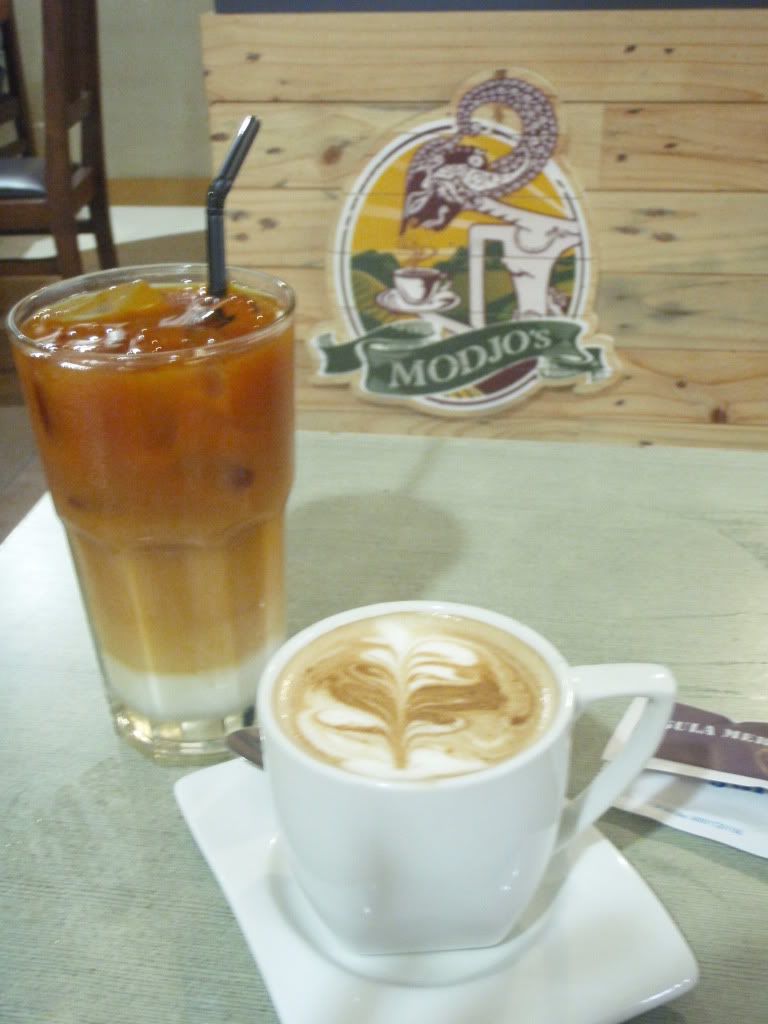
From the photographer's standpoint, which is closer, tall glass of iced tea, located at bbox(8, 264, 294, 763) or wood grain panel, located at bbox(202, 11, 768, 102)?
tall glass of iced tea, located at bbox(8, 264, 294, 763)

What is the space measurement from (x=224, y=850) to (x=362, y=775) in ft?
0.51

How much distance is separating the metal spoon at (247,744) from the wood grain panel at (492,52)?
35.0 inches

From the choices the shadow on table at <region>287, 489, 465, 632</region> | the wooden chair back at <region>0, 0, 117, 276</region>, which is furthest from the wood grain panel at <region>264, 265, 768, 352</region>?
the wooden chair back at <region>0, 0, 117, 276</region>

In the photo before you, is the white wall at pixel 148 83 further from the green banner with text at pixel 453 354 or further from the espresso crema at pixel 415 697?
the espresso crema at pixel 415 697

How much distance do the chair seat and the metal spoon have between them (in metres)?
2.52

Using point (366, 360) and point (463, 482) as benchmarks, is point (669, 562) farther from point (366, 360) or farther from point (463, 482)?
point (366, 360)

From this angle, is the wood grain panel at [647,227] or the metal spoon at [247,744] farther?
the wood grain panel at [647,227]

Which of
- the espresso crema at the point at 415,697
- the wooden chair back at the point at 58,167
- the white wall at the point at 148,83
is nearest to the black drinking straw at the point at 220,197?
the espresso crema at the point at 415,697

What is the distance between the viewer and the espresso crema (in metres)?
0.46

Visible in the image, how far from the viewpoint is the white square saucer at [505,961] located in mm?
449

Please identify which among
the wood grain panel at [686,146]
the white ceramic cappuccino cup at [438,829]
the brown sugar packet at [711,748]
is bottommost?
the brown sugar packet at [711,748]

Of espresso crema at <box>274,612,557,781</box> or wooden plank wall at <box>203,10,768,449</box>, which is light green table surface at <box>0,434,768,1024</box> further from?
wooden plank wall at <box>203,10,768,449</box>

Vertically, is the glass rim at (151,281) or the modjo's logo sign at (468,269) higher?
the glass rim at (151,281)

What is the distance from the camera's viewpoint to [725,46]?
112cm
